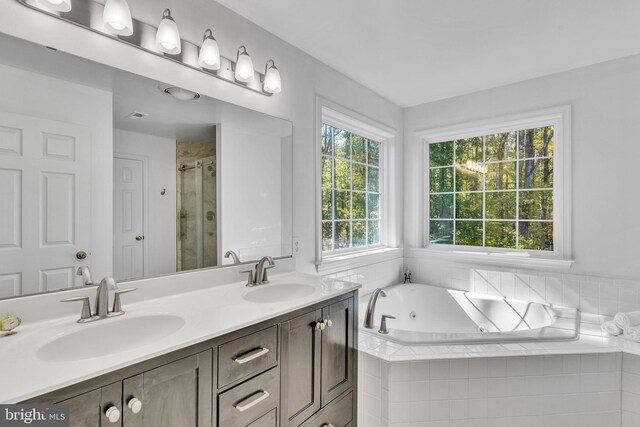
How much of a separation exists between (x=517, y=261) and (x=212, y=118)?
2711 millimetres

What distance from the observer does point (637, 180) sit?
2.31m

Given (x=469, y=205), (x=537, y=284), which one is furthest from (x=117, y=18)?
(x=537, y=284)

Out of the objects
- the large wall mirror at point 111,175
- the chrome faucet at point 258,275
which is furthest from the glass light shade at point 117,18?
the chrome faucet at point 258,275

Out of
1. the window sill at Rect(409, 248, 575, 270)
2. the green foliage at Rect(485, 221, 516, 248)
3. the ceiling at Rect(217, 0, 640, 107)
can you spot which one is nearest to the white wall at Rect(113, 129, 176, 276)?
the ceiling at Rect(217, 0, 640, 107)

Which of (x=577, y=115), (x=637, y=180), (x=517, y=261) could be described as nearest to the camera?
(x=637, y=180)

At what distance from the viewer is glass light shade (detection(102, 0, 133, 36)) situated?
1.24m

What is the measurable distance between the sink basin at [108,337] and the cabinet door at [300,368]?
0.44 meters

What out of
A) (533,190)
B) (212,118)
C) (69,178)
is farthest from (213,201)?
(533,190)

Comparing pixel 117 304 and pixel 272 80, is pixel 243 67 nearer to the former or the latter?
pixel 272 80

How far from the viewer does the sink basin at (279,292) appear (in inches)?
65.2

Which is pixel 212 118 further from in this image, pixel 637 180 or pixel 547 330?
pixel 637 180

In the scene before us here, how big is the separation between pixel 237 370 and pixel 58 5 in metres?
1.47

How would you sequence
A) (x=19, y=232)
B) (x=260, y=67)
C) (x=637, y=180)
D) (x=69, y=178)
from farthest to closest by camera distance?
(x=637, y=180)
(x=260, y=67)
(x=69, y=178)
(x=19, y=232)

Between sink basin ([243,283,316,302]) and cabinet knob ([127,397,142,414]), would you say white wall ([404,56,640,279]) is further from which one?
cabinet knob ([127,397,142,414])
